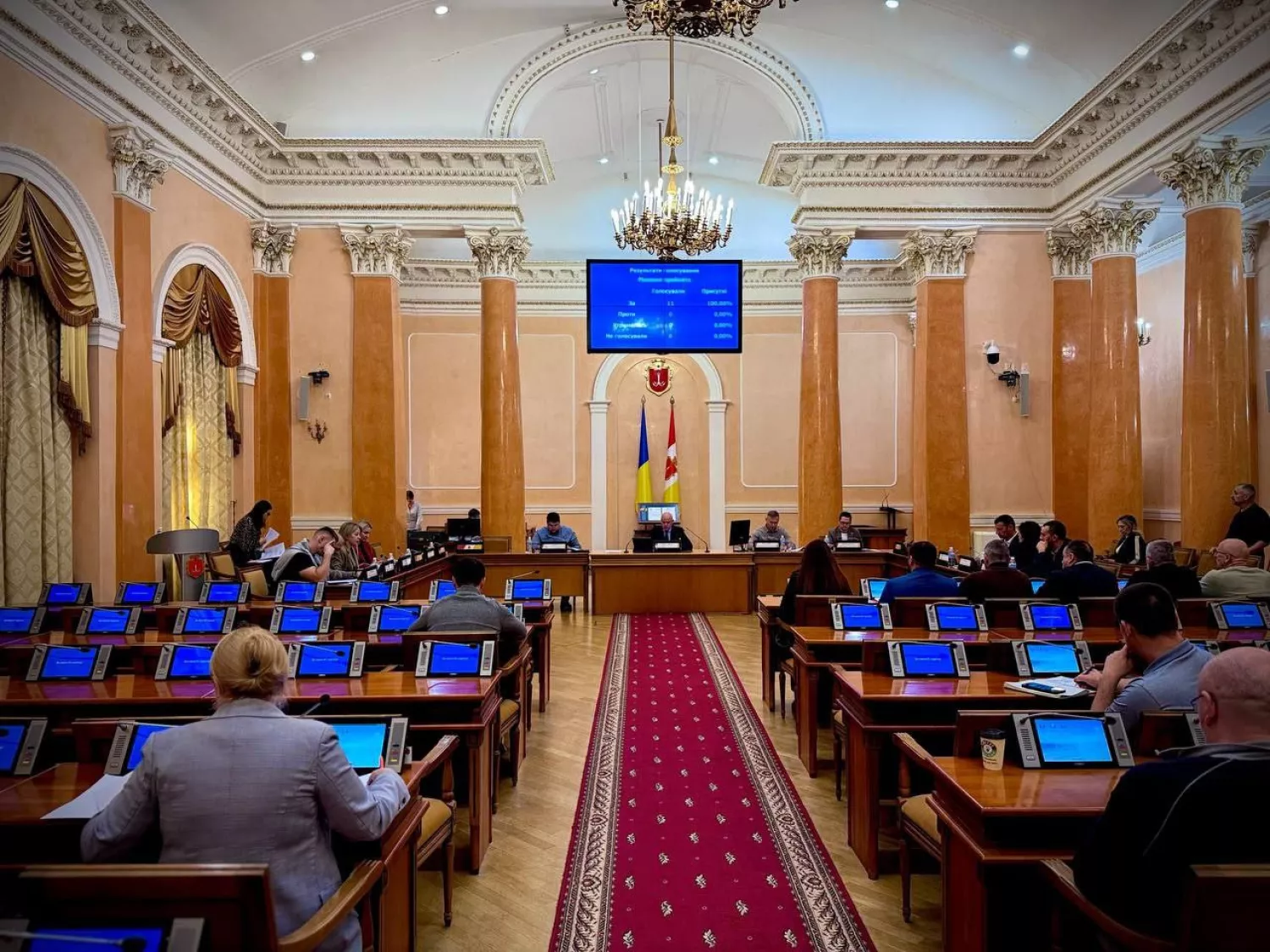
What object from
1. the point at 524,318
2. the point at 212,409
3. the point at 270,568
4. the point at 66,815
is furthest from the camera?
the point at 524,318

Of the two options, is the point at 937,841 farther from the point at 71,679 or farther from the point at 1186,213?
the point at 1186,213

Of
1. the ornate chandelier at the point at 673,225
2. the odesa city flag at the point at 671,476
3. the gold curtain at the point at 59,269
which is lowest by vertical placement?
the odesa city flag at the point at 671,476

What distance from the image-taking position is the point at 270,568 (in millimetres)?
7145

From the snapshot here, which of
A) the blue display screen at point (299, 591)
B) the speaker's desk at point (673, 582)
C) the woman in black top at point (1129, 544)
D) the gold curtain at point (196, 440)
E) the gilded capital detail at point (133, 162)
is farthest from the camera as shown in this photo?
the speaker's desk at point (673, 582)

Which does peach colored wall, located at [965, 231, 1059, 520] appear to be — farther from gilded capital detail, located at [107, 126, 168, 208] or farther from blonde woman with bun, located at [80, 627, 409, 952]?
blonde woman with bun, located at [80, 627, 409, 952]

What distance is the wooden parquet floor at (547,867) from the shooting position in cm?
285

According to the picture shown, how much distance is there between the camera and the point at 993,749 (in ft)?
7.72

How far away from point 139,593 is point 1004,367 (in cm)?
935

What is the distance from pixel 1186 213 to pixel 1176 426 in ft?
13.8

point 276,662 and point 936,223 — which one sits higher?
point 936,223

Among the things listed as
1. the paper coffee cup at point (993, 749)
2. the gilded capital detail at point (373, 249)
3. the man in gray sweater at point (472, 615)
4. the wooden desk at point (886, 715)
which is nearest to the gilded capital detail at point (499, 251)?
the gilded capital detail at point (373, 249)

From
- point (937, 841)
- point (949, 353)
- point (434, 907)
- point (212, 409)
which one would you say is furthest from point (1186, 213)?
point (212, 409)

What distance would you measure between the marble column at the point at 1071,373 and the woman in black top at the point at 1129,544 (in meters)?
2.15

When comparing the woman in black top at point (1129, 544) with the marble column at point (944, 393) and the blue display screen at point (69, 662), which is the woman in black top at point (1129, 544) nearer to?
the marble column at point (944, 393)
